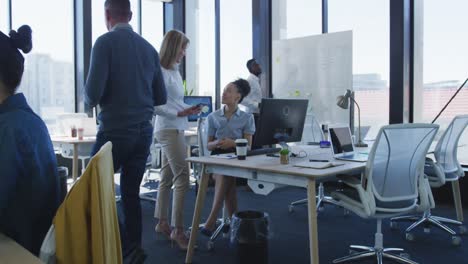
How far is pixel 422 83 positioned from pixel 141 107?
12.1ft

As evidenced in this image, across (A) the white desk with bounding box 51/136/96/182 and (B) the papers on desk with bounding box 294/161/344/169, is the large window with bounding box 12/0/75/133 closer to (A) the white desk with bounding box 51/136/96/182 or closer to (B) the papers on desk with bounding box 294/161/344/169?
(A) the white desk with bounding box 51/136/96/182

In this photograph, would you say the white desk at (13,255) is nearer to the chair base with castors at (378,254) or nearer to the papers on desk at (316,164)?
the papers on desk at (316,164)

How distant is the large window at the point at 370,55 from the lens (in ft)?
16.5

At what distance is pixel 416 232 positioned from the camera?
3.57 metres

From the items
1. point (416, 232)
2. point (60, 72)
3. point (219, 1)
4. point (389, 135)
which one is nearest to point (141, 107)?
point (389, 135)

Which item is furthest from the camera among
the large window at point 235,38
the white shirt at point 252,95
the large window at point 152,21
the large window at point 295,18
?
the large window at point 152,21

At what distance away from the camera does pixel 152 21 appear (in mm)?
7527

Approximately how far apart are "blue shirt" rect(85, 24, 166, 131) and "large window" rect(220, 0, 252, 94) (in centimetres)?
419

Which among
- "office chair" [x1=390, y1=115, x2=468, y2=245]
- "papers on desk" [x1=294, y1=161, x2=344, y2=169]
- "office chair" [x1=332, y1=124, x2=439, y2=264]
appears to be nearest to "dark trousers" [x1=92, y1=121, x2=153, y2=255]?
"papers on desk" [x1=294, y1=161, x2=344, y2=169]

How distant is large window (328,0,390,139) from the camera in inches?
197

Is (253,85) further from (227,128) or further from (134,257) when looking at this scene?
(134,257)

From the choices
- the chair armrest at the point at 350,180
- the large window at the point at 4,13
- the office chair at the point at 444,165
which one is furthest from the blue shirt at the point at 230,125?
the large window at the point at 4,13

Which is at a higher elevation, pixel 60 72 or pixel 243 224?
pixel 60 72

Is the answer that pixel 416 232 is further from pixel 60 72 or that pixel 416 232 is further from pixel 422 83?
pixel 60 72
